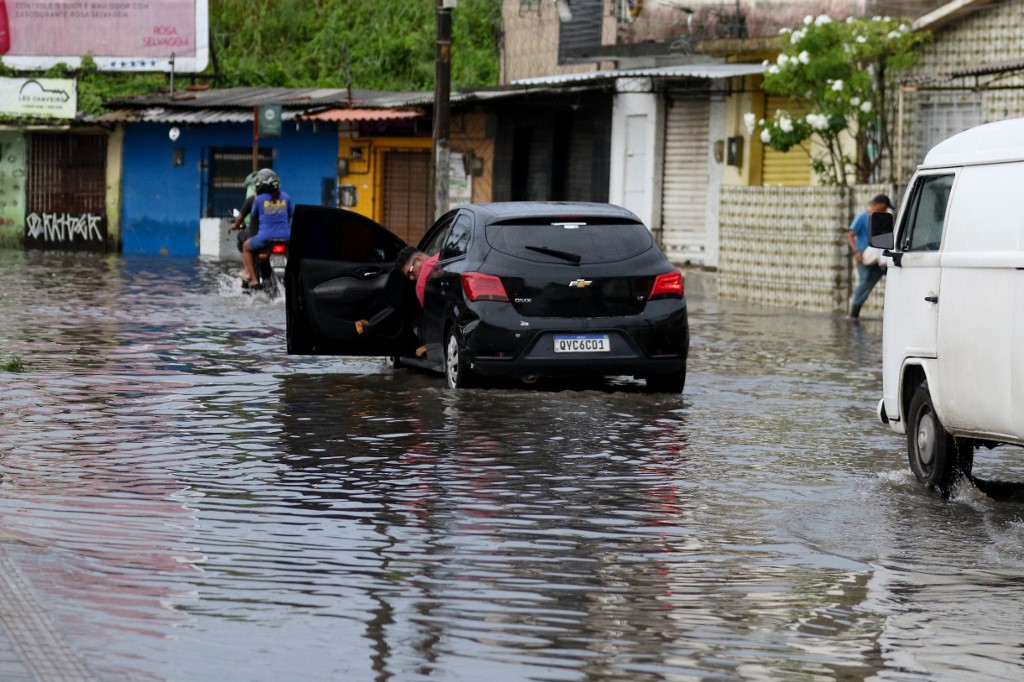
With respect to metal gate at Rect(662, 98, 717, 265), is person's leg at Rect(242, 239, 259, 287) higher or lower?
lower

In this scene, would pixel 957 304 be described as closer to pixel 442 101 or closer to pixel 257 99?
pixel 442 101

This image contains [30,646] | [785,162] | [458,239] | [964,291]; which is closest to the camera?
[30,646]

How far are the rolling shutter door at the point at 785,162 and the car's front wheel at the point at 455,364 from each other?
18.1m

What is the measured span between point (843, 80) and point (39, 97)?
2556cm

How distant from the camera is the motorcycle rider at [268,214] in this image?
25.1 meters

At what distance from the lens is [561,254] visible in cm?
1509

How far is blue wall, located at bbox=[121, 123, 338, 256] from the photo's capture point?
1923 inches

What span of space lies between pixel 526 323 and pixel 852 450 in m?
3.30

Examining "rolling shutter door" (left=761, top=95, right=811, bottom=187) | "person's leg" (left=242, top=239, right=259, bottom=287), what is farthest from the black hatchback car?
"rolling shutter door" (left=761, top=95, right=811, bottom=187)

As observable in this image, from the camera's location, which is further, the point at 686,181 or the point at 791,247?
the point at 686,181

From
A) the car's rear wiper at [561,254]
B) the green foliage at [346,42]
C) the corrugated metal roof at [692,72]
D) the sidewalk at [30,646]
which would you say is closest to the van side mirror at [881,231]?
the car's rear wiper at [561,254]

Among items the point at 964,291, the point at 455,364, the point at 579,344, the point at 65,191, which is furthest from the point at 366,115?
the point at 964,291

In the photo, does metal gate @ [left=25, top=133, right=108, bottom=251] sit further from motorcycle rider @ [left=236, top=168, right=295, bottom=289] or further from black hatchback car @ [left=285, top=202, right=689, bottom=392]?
black hatchback car @ [left=285, top=202, right=689, bottom=392]

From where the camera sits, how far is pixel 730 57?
3450cm
